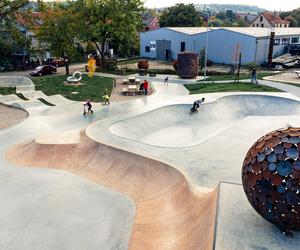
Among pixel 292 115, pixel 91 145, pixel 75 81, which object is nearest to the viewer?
pixel 91 145

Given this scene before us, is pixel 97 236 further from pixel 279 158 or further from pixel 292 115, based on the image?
pixel 292 115

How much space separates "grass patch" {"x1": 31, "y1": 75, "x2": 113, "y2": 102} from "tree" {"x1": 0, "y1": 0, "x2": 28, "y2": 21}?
26.2ft

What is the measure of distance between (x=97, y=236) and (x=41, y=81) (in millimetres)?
27458

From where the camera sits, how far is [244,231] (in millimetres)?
7766

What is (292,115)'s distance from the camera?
814 inches

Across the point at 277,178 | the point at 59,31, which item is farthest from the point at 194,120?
the point at 59,31

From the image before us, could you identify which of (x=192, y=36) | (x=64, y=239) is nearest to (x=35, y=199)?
(x=64, y=239)

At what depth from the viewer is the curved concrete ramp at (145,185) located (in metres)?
9.29

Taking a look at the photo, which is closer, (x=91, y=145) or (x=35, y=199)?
(x=35, y=199)

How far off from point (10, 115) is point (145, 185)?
13.9 meters

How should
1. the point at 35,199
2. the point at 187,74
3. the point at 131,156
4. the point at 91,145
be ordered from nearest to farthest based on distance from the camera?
the point at 35,199
the point at 131,156
the point at 91,145
the point at 187,74

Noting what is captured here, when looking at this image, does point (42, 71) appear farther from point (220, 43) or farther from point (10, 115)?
point (220, 43)

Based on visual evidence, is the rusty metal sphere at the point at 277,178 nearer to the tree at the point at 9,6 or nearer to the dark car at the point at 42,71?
the tree at the point at 9,6

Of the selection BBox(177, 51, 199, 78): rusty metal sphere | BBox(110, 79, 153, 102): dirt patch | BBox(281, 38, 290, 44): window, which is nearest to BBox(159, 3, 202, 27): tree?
BBox(281, 38, 290, 44): window
